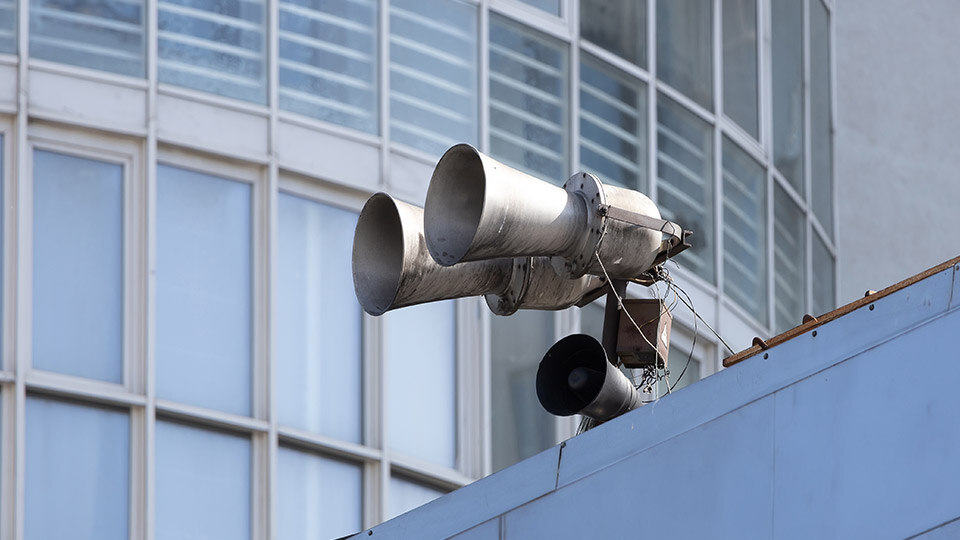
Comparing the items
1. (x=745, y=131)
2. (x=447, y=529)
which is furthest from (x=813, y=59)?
(x=447, y=529)

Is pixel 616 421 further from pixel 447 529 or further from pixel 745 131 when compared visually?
pixel 745 131

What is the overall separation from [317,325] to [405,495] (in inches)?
50.9

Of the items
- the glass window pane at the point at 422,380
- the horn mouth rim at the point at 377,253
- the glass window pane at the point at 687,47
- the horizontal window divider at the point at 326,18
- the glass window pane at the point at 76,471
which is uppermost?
the glass window pane at the point at 687,47

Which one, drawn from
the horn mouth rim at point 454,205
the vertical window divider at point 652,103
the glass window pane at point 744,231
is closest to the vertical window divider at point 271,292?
the vertical window divider at point 652,103

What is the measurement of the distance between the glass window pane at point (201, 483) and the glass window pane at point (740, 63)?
5.82m

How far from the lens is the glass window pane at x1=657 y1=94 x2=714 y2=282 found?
17203mm

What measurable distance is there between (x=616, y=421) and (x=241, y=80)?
22.1 ft

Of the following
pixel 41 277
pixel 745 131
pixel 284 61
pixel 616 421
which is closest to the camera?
pixel 616 421

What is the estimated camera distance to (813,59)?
20.5 metres

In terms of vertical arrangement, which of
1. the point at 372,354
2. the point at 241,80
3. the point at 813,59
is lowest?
the point at 372,354

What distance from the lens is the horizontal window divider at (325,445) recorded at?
14.6 meters

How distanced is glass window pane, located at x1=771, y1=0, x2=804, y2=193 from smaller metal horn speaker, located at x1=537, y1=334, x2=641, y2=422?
9.54 meters

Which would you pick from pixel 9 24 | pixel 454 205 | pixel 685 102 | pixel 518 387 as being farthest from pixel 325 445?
pixel 454 205

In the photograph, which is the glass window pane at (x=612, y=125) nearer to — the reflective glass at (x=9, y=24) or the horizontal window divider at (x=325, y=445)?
the horizontal window divider at (x=325, y=445)
